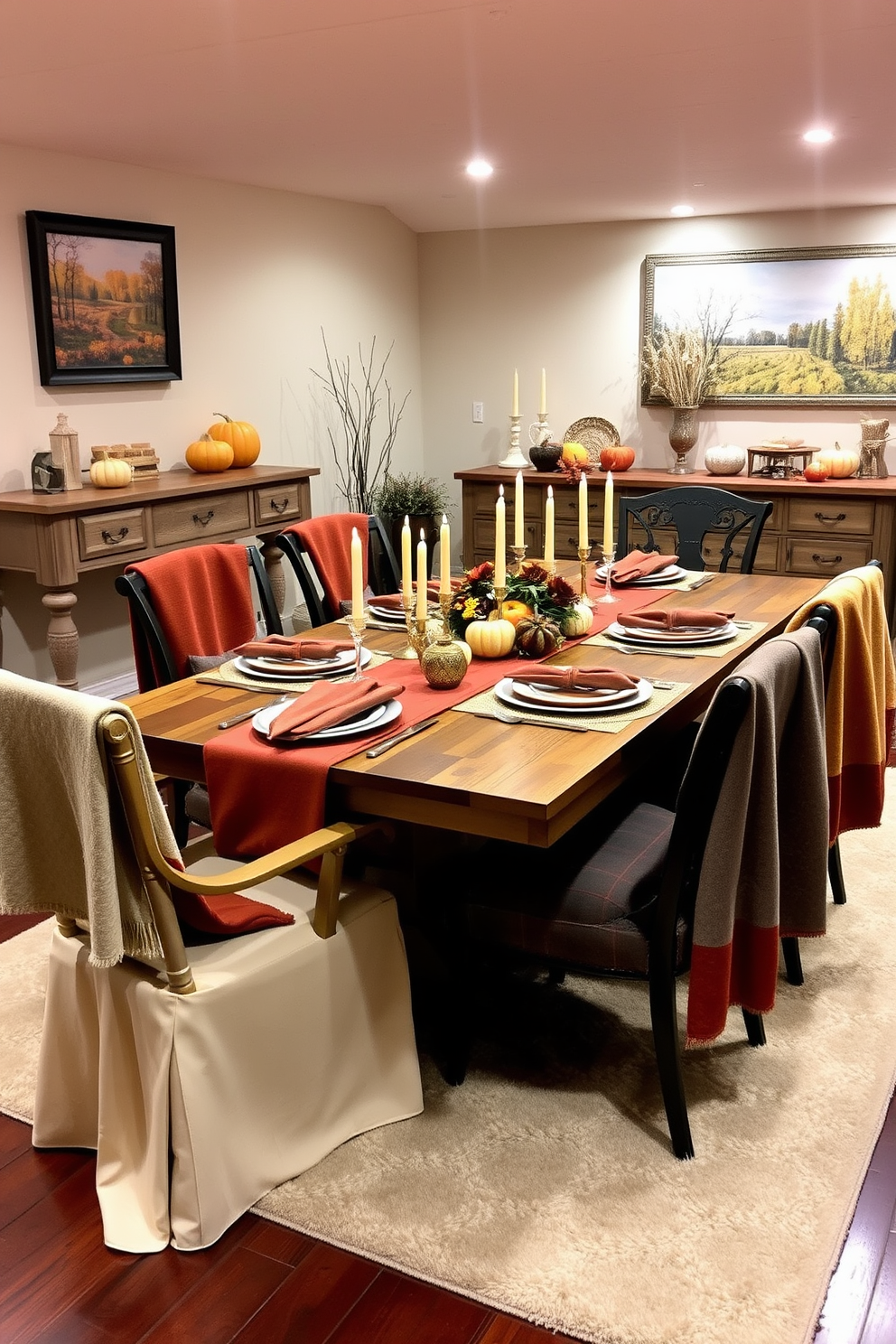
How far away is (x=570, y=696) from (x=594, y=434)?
4.45 m

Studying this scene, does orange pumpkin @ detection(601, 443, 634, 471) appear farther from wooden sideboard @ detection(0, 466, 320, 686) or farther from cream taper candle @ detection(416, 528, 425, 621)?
cream taper candle @ detection(416, 528, 425, 621)

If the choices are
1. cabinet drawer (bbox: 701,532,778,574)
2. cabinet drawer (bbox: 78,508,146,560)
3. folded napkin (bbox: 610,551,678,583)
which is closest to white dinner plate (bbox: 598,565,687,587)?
folded napkin (bbox: 610,551,678,583)

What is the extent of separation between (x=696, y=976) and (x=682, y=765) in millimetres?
823

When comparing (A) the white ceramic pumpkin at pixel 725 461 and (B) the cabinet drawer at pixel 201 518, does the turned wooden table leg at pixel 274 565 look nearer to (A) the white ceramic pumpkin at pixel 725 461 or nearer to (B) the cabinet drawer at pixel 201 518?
(B) the cabinet drawer at pixel 201 518

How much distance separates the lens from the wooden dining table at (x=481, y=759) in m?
1.99

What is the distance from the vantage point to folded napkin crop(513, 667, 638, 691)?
2445 millimetres

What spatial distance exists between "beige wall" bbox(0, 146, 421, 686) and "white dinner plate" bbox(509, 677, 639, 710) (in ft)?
9.10

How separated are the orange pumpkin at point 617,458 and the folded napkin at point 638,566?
8.57ft

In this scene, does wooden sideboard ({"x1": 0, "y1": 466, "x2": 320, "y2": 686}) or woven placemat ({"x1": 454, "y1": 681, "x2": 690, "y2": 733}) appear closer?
woven placemat ({"x1": 454, "y1": 681, "x2": 690, "y2": 733})

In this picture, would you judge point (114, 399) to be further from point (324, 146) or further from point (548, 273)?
point (548, 273)

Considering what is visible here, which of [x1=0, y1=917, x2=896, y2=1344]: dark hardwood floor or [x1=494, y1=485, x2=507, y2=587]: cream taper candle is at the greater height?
[x1=494, y1=485, x2=507, y2=587]: cream taper candle

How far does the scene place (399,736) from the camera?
226 cm

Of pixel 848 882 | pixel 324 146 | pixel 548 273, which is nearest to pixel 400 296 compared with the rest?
pixel 548 273

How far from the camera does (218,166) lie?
4883mm
